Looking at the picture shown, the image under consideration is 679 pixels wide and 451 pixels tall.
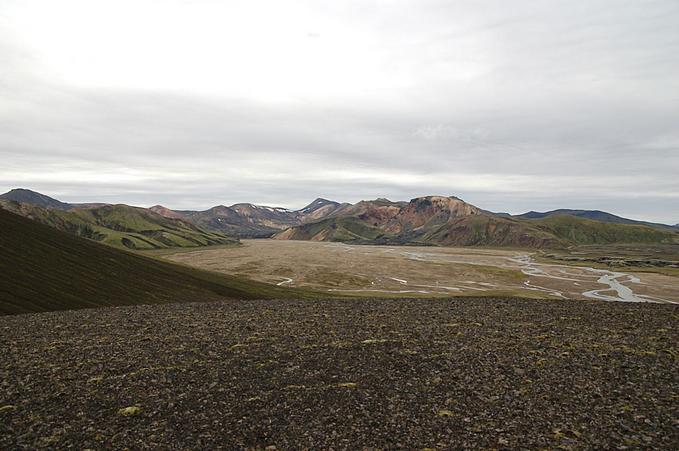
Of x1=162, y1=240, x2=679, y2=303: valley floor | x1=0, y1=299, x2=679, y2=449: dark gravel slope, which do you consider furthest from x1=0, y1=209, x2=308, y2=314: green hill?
x1=162, y1=240, x2=679, y2=303: valley floor

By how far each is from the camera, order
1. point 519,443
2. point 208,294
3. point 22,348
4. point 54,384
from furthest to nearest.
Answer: point 208,294
point 22,348
point 54,384
point 519,443

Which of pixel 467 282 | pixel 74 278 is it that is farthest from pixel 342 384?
pixel 467 282

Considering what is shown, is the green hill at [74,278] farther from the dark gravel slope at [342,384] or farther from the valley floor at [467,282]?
the valley floor at [467,282]

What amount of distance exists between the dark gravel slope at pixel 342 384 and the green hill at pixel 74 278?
14955 mm

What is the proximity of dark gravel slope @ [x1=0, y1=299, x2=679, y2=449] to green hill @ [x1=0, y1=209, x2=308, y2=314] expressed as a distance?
14955mm

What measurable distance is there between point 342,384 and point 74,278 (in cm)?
5070

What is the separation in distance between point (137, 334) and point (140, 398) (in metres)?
11.9

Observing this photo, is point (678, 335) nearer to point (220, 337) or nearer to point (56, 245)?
point (220, 337)

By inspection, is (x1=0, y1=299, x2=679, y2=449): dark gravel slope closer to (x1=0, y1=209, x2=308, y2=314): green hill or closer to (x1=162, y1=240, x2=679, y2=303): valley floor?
(x1=0, y1=209, x2=308, y2=314): green hill

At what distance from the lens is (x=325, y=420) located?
15406 millimetres

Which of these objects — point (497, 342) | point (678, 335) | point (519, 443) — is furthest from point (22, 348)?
point (678, 335)

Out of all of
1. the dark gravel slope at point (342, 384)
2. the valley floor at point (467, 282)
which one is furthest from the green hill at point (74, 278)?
the valley floor at point (467, 282)

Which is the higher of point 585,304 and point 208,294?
point 585,304

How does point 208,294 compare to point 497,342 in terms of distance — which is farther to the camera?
point 208,294
